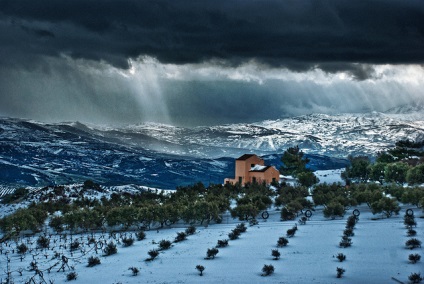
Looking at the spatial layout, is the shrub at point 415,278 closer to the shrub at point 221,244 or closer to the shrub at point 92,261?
the shrub at point 221,244

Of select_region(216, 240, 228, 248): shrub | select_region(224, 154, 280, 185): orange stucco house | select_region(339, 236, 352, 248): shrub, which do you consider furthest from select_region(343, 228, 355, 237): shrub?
select_region(224, 154, 280, 185): orange stucco house

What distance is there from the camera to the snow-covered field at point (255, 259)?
24.1 m

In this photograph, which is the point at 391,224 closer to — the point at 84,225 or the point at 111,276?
the point at 111,276

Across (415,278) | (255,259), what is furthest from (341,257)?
(415,278)

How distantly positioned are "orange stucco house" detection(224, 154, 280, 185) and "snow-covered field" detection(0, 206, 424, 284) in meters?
41.1

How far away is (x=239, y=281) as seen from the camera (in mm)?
23656

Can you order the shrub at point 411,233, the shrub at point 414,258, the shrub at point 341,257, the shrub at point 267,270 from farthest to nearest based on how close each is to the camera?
the shrub at point 411,233
the shrub at point 341,257
the shrub at point 414,258
the shrub at point 267,270

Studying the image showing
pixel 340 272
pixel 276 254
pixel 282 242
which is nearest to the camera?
pixel 340 272

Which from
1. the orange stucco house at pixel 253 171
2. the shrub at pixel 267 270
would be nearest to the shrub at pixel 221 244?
the shrub at pixel 267 270

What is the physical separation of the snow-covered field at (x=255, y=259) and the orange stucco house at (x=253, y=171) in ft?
135

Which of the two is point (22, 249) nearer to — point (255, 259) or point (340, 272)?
point (255, 259)

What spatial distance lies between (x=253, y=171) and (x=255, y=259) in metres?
53.8

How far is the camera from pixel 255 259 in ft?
90.8

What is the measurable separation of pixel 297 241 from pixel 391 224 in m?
8.43
